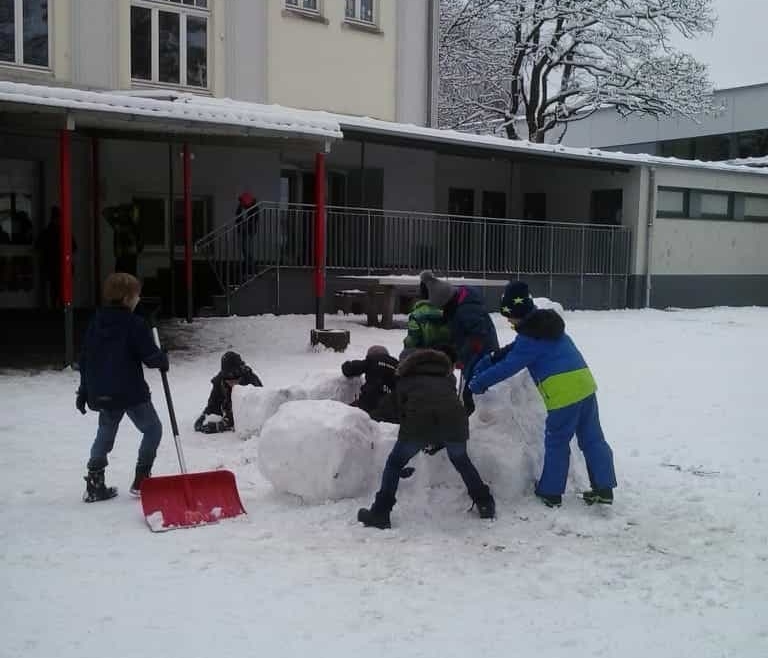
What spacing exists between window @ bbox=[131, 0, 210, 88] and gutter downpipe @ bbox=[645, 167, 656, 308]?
10.3 m

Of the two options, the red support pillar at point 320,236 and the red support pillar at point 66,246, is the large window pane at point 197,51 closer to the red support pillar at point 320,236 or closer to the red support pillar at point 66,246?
the red support pillar at point 320,236

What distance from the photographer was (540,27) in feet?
96.9

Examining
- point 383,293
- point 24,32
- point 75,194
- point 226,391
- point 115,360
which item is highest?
point 24,32

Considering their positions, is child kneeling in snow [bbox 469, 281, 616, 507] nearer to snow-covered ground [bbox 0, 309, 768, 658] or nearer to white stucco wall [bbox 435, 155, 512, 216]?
snow-covered ground [bbox 0, 309, 768, 658]

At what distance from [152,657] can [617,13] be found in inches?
1156

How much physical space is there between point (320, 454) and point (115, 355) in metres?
1.37

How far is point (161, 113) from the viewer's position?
32.8ft

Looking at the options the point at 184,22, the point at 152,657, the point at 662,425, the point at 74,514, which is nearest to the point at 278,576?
the point at 152,657

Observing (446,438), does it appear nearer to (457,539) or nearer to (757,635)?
(457,539)

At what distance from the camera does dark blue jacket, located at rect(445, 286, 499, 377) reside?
6.01m

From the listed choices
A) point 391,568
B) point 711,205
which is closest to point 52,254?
point 391,568

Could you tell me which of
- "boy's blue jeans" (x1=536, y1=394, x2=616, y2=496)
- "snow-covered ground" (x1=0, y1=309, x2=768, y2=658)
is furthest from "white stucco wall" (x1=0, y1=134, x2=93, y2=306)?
"boy's blue jeans" (x1=536, y1=394, x2=616, y2=496)

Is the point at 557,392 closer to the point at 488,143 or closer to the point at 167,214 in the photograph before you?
the point at 488,143

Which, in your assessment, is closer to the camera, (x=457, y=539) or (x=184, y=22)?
(x=457, y=539)
